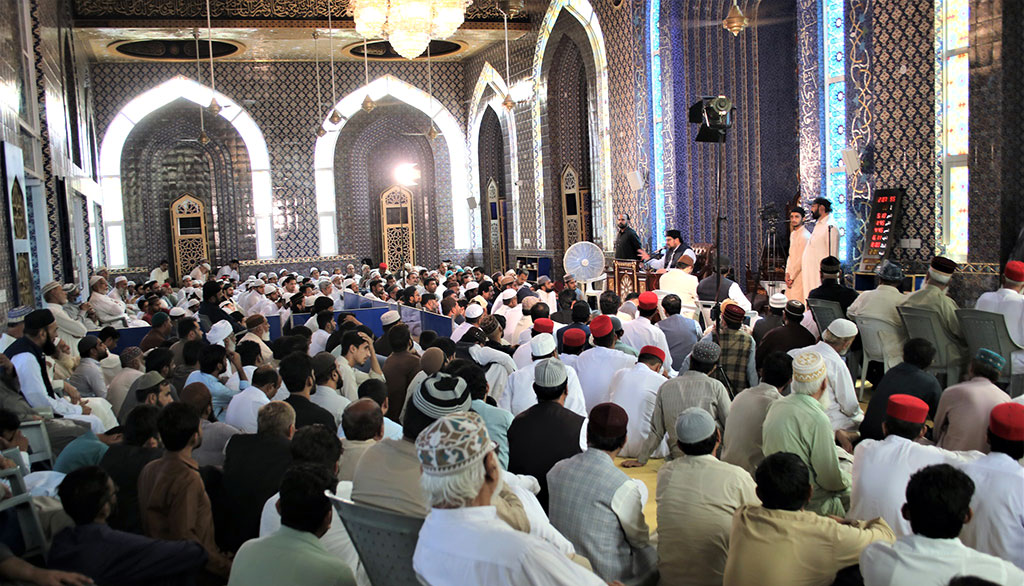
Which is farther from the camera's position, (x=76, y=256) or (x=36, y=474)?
(x=76, y=256)

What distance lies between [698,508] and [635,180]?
9.30m

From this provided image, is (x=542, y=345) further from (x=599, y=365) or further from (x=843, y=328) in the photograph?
(x=843, y=328)

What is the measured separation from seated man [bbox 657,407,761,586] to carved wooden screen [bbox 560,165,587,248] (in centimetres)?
1170

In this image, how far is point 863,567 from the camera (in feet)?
7.43

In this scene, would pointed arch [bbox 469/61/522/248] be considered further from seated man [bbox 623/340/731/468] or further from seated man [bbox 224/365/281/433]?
seated man [bbox 224/365/281/433]

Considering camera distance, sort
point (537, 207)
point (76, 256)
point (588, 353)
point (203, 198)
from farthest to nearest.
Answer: point (203, 198) → point (537, 207) → point (76, 256) → point (588, 353)

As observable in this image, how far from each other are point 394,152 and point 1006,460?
56.4ft

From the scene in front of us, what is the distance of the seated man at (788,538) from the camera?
246 centimetres

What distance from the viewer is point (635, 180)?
11.8 metres

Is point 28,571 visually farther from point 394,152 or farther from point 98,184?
point 394,152

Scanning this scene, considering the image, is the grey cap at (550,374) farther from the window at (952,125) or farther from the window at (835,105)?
the window at (835,105)

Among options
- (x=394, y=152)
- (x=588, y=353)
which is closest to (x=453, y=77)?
(x=394, y=152)

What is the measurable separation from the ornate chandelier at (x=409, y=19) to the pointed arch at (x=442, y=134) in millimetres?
7552

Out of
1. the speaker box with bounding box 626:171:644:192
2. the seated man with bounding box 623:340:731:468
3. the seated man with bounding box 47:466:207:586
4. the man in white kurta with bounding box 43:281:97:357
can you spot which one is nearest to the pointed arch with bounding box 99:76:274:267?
the speaker box with bounding box 626:171:644:192
